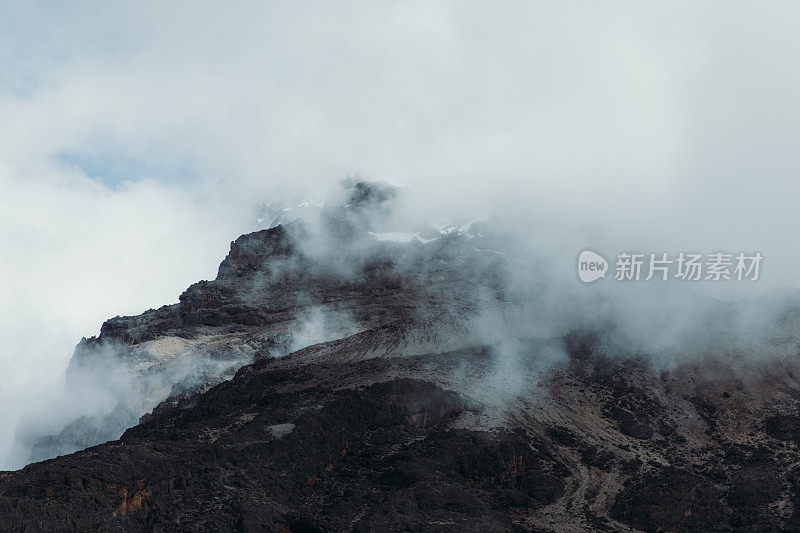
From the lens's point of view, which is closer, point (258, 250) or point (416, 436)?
point (416, 436)

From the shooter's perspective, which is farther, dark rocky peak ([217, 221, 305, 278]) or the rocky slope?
dark rocky peak ([217, 221, 305, 278])

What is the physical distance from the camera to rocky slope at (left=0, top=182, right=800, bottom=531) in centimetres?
6334

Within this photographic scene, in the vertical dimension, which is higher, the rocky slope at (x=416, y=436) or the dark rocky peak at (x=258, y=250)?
the dark rocky peak at (x=258, y=250)

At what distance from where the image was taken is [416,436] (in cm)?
8212

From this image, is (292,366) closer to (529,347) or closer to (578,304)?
(529,347)

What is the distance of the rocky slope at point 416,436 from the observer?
63344 mm

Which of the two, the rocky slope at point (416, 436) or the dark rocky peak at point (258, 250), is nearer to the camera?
the rocky slope at point (416, 436)

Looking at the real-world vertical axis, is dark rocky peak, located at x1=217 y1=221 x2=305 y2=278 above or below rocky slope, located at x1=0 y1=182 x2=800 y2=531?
above

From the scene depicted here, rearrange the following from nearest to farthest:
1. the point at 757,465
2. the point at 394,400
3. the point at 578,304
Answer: the point at 757,465 → the point at 394,400 → the point at 578,304

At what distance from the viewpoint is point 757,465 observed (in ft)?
263

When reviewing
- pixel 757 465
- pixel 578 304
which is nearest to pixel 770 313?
pixel 578 304

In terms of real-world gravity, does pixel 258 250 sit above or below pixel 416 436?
above

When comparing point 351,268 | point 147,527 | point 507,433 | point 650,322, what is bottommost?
point 147,527

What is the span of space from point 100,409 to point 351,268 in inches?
2779
